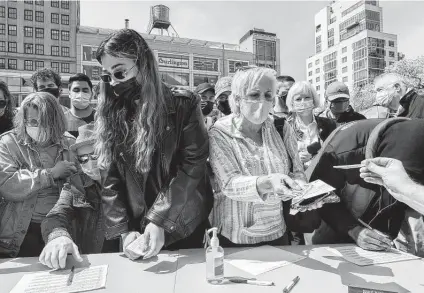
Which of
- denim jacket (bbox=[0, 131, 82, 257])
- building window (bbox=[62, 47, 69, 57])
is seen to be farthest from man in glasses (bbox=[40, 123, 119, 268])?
building window (bbox=[62, 47, 69, 57])

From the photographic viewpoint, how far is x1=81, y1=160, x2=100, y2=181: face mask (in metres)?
1.82

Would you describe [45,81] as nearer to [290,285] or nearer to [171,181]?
[171,181]

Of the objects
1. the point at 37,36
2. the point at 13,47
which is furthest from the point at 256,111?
the point at 37,36

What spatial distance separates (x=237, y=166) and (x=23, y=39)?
4528cm

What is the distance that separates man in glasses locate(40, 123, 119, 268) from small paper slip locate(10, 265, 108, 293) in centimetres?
6

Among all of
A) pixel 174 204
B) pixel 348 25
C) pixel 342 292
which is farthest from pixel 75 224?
pixel 348 25

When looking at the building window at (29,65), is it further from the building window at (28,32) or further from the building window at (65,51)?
the building window at (65,51)

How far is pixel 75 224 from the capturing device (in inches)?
70.8

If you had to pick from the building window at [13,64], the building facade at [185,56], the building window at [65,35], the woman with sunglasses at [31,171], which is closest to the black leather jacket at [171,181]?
the woman with sunglasses at [31,171]

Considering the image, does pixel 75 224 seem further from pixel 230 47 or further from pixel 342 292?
pixel 230 47

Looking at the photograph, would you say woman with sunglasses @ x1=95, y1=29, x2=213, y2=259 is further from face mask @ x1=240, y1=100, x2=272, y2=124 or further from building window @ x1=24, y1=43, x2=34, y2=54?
building window @ x1=24, y1=43, x2=34, y2=54

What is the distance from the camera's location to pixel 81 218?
185 centimetres

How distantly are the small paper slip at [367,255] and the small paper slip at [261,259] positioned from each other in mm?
242

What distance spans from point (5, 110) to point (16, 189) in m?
1.21
